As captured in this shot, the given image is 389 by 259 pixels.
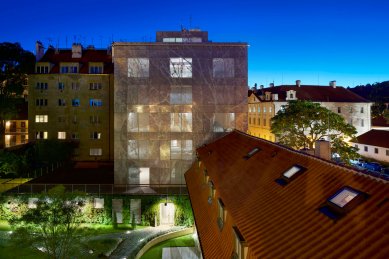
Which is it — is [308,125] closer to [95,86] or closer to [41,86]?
[95,86]

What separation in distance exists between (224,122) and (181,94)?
540cm

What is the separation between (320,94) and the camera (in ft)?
209

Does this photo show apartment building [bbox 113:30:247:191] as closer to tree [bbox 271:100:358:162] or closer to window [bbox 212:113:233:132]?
window [bbox 212:113:233:132]

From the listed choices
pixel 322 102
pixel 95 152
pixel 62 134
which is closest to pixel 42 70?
pixel 62 134

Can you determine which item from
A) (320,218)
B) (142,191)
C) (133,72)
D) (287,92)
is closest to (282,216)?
(320,218)

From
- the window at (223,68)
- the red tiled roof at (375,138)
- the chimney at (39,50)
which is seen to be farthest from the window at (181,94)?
the red tiled roof at (375,138)

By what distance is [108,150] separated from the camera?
51.3 meters

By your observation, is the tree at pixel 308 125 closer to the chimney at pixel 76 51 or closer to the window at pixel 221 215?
the window at pixel 221 215

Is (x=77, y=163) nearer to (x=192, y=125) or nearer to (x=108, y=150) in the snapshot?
(x=108, y=150)

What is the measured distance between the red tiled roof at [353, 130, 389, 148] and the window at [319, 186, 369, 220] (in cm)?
4641

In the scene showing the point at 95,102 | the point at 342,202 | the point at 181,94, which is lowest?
the point at 342,202

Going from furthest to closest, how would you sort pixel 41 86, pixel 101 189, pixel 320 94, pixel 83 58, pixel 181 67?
1. pixel 320 94
2. pixel 83 58
3. pixel 41 86
4. pixel 181 67
5. pixel 101 189

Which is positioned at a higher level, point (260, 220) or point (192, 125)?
point (192, 125)

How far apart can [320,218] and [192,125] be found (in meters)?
25.7
